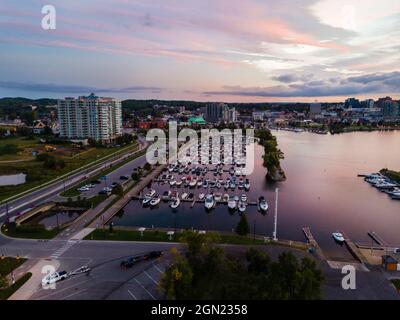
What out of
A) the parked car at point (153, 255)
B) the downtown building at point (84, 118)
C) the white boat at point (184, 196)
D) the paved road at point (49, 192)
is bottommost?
the white boat at point (184, 196)

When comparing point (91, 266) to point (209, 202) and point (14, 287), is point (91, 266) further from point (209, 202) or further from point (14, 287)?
point (209, 202)

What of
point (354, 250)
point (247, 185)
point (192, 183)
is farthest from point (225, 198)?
point (354, 250)

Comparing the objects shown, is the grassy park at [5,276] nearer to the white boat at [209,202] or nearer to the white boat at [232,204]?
the white boat at [209,202]

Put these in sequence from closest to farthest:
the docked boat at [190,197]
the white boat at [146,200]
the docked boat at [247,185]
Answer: the white boat at [146,200] → the docked boat at [190,197] → the docked boat at [247,185]

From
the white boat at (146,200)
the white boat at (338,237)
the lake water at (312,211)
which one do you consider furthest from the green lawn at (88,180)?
the white boat at (338,237)

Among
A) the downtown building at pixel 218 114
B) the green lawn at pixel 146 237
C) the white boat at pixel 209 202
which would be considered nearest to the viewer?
the green lawn at pixel 146 237

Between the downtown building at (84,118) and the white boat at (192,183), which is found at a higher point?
the downtown building at (84,118)

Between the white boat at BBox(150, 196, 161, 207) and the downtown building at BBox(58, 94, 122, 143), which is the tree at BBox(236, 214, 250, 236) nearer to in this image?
the white boat at BBox(150, 196, 161, 207)
